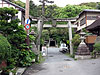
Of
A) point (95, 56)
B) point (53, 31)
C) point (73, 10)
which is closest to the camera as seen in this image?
point (95, 56)

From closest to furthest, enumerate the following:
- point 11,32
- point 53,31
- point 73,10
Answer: point 11,32, point 53,31, point 73,10

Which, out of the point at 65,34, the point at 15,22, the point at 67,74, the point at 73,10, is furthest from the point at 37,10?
the point at 73,10

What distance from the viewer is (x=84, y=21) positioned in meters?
26.7

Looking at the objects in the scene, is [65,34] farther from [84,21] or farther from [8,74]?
[8,74]

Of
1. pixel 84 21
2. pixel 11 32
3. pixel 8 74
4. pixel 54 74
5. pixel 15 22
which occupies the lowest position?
pixel 54 74

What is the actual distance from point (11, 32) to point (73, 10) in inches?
1251

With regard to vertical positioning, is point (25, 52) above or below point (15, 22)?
below

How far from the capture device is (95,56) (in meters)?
16.2

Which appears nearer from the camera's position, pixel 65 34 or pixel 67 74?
pixel 67 74

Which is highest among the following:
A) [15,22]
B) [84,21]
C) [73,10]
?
[73,10]

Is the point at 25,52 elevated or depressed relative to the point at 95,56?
elevated

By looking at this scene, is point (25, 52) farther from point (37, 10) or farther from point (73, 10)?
point (73, 10)

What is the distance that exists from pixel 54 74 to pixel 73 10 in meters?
31.6

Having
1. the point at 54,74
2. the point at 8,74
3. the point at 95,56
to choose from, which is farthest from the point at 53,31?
the point at 8,74
